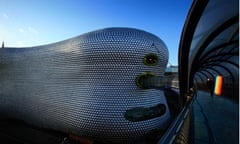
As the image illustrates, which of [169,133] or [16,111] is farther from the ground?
[169,133]

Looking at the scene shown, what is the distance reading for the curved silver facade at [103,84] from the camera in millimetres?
10094

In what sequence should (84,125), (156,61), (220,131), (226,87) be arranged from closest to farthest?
1. (220,131)
2. (84,125)
3. (156,61)
4. (226,87)

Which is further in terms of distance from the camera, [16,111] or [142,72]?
[16,111]

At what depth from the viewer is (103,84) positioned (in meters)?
10.3

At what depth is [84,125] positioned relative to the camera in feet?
33.4

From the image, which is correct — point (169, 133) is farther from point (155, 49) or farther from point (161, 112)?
point (161, 112)

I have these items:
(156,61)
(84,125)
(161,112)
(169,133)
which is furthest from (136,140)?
(169,133)

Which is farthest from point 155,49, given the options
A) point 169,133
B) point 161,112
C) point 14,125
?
point 14,125

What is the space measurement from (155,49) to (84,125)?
7.08 metres

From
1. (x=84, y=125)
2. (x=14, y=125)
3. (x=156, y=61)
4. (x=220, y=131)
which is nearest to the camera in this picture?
(x=220, y=131)

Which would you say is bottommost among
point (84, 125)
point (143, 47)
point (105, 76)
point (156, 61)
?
point (84, 125)

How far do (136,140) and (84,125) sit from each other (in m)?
3.65

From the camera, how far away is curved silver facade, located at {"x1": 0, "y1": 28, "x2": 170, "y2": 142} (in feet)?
33.1

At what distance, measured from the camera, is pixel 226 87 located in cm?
2859
